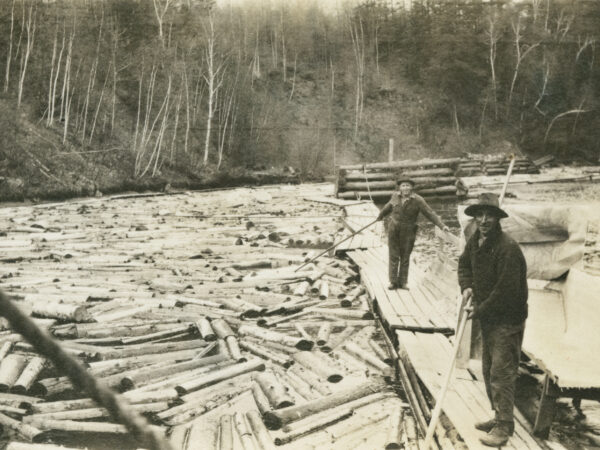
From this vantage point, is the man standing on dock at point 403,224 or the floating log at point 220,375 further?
the man standing on dock at point 403,224

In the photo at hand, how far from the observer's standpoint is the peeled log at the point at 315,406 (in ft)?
17.4

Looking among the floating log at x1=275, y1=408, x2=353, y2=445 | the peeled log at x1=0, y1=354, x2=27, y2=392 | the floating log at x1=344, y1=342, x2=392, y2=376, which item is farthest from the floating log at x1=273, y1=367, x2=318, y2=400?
the peeled log at x1=0, y1=354, x2=27, y2=392

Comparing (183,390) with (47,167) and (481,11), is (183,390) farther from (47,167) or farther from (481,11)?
(481,11)

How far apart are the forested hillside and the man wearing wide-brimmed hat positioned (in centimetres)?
2493

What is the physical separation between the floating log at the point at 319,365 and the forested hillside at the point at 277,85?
Answer: 73.0 feet

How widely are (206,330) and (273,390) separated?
2170mm

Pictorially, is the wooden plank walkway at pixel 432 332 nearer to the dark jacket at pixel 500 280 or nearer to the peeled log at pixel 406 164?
the dark jacket at pixel 500 280

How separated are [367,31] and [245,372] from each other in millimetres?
58237

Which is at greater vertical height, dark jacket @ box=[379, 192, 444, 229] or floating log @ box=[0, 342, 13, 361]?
dark jacket @ box=[379, 192, 444, 229]

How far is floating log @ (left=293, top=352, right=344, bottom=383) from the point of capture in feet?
20.9

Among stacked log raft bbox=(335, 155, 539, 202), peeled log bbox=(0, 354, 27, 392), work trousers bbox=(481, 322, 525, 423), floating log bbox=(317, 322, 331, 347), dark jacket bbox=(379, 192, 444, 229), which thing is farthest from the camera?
stacked log raft bbox=(335, 155, 539, 202)

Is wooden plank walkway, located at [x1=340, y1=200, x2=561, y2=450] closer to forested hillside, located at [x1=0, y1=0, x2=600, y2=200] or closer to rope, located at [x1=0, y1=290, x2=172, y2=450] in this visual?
rope, located at [x1=0, y1=290, x2=172, y2=450]

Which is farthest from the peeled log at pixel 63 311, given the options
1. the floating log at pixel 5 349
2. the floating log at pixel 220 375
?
the floating log at pixel 220 375

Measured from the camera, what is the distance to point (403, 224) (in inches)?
360
